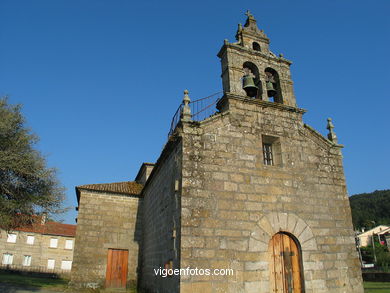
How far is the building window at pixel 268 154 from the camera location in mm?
8766

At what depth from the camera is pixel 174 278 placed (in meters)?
6.96

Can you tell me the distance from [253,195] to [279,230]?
3.70 ft

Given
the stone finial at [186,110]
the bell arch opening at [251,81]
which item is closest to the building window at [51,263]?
the stone finial at [186,110]

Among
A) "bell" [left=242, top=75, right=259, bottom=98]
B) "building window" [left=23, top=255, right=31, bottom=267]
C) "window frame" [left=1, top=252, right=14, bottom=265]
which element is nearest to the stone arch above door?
"bell" [left=242, top=75, right=259, bottom=98]

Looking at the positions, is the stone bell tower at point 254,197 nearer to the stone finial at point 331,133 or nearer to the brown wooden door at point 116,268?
the stone finial at point 331,133

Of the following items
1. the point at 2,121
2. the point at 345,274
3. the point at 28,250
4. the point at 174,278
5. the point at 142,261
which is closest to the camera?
the point at 174,278

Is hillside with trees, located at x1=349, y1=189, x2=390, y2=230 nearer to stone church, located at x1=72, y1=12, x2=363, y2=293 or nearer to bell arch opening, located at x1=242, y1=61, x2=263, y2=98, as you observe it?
stone church, located at x1=72, y1=12, x2=363, y2=293

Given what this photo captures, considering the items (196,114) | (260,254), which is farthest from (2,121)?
(260,254)

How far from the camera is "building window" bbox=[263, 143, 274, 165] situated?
8766mm

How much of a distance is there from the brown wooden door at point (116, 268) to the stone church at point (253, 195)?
4.71m

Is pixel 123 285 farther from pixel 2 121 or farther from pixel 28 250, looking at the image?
pixel 28 250

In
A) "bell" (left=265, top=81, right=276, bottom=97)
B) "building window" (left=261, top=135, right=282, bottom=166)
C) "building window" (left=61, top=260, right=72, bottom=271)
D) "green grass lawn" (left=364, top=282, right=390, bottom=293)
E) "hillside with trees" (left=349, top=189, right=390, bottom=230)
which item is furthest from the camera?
"hillside with trees" (left=349, top=189, right=390, bottom=230)

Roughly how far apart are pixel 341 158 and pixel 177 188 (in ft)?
17.8

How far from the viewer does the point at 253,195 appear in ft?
25.7
